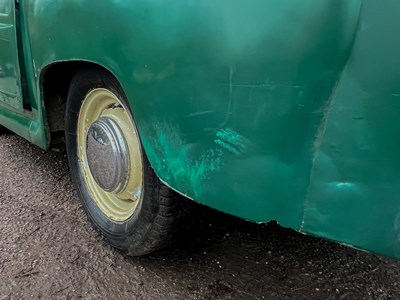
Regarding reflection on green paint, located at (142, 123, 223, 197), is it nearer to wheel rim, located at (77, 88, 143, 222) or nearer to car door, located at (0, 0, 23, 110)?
wheel rim, located at (77, 88, 143, 222)

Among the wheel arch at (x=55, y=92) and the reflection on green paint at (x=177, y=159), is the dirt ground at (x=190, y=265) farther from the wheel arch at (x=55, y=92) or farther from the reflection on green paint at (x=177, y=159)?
the wheel arch at (x=55, y=92)

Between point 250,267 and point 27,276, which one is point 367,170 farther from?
point 27,276

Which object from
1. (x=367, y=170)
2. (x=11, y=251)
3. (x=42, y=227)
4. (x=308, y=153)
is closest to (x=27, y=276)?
(x=11, y=251)

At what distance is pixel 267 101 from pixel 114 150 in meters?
0.87

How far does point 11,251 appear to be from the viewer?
7.48 feet

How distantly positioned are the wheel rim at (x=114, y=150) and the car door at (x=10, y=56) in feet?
1.53

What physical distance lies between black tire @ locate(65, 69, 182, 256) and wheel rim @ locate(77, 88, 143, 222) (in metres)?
0.05

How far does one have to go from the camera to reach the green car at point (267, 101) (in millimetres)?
1181

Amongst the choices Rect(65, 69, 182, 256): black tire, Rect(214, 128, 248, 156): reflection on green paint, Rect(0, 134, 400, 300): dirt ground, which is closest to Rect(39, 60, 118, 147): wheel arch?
Rect(65, 69, 182, 256): black tire

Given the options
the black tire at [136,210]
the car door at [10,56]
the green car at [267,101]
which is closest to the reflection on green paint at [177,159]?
the green car at [267,101]

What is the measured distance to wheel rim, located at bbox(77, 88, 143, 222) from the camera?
1943 mm

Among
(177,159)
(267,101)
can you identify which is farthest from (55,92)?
(267,101)

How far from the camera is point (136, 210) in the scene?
79.6 inches

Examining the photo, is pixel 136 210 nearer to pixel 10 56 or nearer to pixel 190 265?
pixel 190 265
